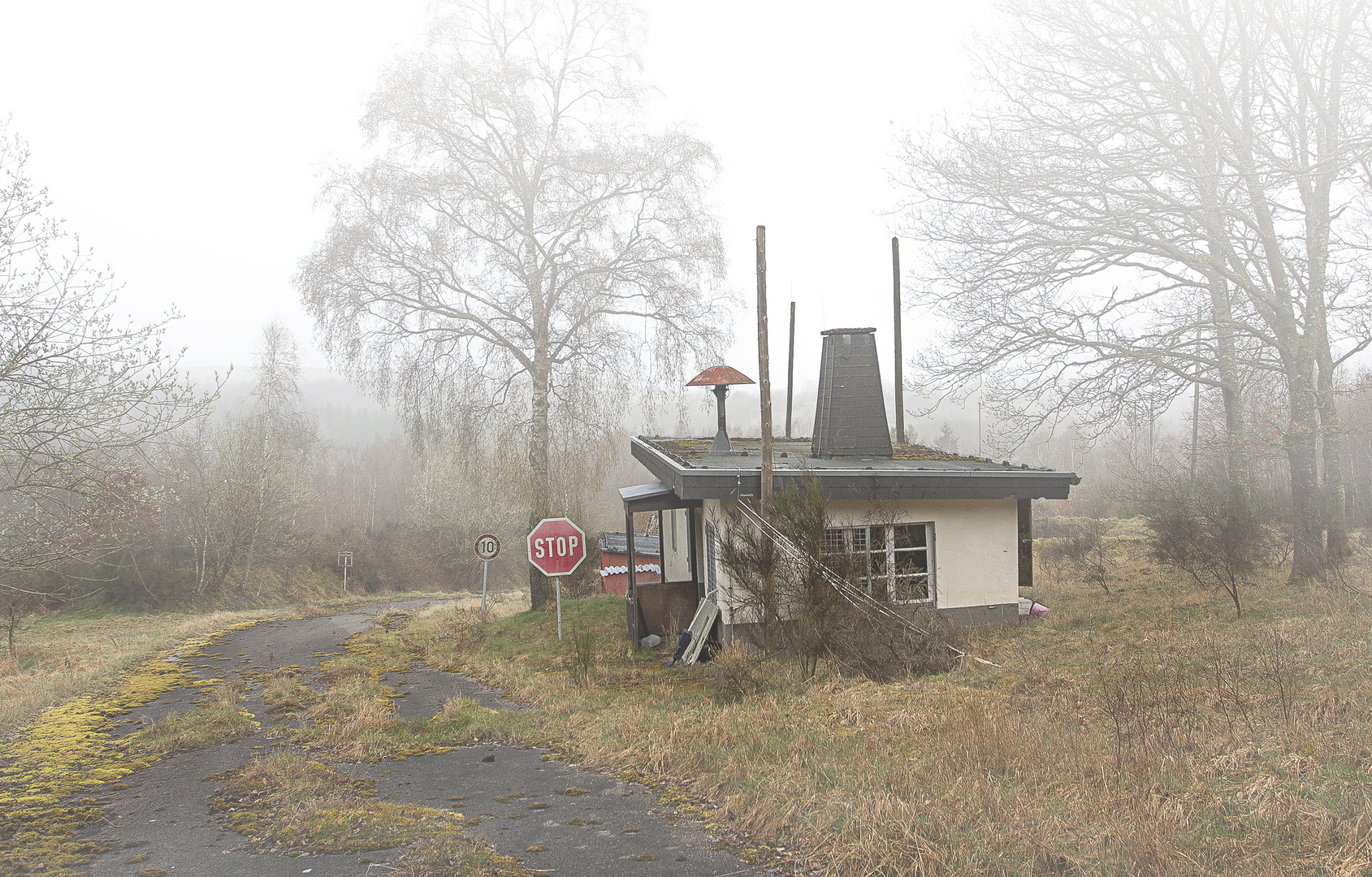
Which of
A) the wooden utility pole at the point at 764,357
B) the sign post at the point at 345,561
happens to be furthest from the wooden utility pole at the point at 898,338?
the sign post at the point at 345,561

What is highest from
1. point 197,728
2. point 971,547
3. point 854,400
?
point 854,400

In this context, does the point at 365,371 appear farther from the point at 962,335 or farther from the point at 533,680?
the point at 962,335

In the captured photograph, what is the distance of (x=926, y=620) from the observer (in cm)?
908

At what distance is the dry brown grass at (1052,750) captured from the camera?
3.58 metres

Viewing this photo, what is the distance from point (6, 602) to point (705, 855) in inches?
1130

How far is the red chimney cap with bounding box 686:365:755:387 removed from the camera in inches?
509

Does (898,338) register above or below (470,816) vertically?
above

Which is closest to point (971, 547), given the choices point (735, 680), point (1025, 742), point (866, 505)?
point (866, 505)

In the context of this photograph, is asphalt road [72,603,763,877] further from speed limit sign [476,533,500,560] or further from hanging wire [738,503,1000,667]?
speed limit sign [476,533,500,560]

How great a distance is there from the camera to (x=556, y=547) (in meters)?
12.2

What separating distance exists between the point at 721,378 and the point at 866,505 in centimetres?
349

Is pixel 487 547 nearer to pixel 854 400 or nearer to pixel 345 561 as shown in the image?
pixel 854 400

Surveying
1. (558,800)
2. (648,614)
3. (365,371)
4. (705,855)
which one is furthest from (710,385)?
(705,855)

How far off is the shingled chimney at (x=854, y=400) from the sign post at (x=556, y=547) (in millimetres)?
4352
